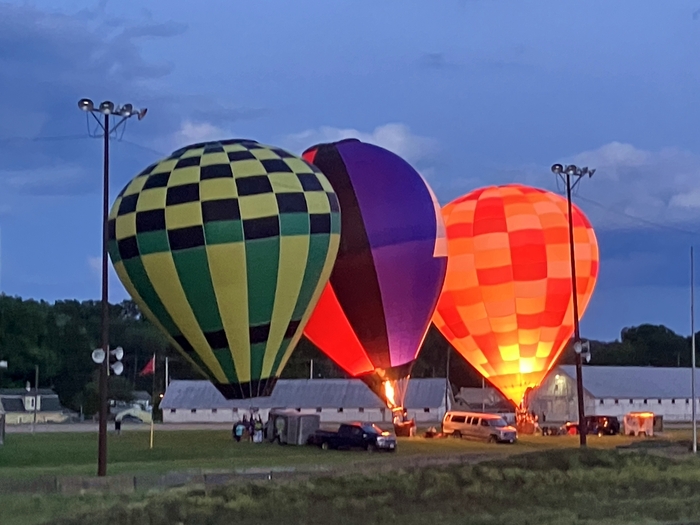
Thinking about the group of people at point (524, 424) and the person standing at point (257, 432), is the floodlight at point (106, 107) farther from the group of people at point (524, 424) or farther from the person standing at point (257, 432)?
the group of people at point (524, 424)

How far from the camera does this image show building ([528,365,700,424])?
5881 centimetres

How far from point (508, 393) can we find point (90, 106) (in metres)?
21.8

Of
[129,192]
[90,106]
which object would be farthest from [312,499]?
[129,192]

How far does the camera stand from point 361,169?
34.5 metres

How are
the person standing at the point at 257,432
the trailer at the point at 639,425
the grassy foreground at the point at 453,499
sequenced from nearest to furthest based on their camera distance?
1. the grassy foreground at the point at 453,499
2. the person standing at the point at 257,432
3. the trailer at the point at 639,425

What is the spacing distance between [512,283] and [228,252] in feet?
44.2

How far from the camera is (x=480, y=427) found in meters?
37.3

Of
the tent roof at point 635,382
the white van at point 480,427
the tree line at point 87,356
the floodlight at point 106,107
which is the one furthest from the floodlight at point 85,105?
the tree line at point 87,356

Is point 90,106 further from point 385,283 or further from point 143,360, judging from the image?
point 143,360

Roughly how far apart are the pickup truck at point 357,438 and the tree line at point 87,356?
4187cm

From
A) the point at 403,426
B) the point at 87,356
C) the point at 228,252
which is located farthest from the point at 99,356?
the point at 87,356

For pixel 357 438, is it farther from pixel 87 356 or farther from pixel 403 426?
pixel 87 356

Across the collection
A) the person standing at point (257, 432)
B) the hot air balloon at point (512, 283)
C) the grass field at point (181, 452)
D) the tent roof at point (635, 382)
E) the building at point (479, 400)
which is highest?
the hot air balloon at point (512, 283)

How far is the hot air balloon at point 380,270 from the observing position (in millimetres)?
33344
